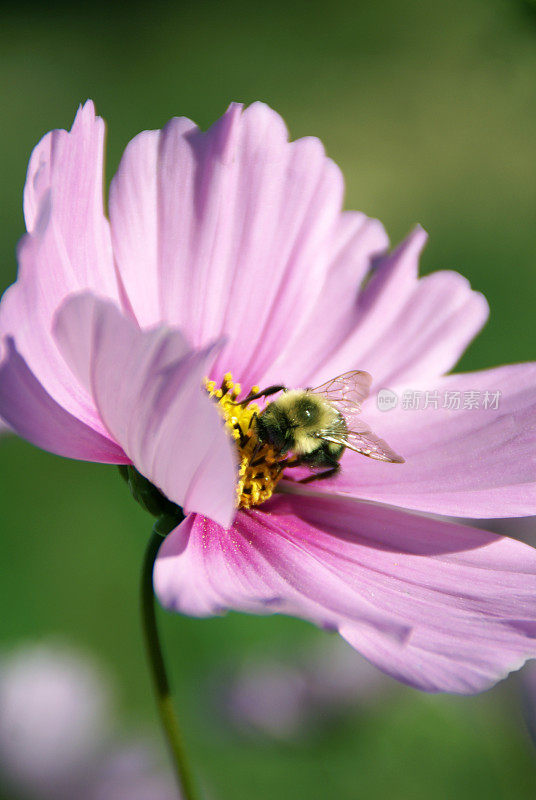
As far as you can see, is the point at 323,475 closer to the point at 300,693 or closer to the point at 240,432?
the point at 240,432

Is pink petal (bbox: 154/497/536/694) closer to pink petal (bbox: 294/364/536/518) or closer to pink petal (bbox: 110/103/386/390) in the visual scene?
pink petal (bbox: 294/364/536/518)

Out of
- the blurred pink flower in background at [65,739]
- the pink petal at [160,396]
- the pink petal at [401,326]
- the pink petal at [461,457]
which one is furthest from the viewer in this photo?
the blurred pink flower in background at [65,739]

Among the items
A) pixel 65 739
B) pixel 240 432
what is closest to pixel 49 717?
pixel 65 739

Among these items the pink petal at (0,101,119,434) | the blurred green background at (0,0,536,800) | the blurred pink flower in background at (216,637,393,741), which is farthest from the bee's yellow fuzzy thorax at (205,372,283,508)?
the blurred pink flower in background at (216,637,393,741)

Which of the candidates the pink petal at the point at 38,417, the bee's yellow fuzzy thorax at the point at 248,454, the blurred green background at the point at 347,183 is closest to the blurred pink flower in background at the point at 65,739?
the blurred green background at the point at 347,183

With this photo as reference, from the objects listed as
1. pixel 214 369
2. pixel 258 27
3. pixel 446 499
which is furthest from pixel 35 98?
pixel 446 499

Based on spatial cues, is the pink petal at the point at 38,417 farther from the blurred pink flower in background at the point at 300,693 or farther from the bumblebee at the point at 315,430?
the blurred pink flower in background at the point at 300,693
